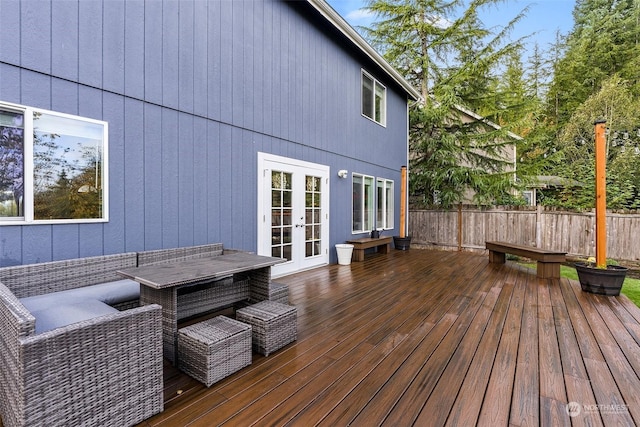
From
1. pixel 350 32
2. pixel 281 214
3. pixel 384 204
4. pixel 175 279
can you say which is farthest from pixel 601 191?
pixel 175 279

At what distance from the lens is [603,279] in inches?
165

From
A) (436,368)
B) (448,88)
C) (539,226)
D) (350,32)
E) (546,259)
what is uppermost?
(448,88)

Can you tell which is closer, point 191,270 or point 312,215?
point 191,270

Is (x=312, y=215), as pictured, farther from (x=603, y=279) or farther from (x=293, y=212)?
(x=603, y=279)

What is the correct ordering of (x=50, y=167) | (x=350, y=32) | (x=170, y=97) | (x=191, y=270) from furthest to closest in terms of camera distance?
1. (x=350, y=32)
2. (x=170, y=97)
3. (x=50, y=167)
4. (x=191, y=270)

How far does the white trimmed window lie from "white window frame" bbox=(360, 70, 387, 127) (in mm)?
1645

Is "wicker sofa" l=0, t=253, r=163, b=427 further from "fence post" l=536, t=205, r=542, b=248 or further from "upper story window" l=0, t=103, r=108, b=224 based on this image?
"fence post" l=536, t=205, r=542, b=248

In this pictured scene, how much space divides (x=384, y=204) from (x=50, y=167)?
727 centimetres

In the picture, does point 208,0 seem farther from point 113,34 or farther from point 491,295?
point 491,295

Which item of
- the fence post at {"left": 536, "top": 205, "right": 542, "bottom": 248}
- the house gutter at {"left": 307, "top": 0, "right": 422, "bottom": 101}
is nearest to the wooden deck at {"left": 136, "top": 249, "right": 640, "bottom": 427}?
the fence post at {"left": 536, "top": 205, "right": 542, "bottom": 248}

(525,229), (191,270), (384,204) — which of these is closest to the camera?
(191,270)

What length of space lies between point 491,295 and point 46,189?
5153 millimetres

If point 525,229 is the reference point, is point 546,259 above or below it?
below

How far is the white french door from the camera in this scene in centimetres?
482
